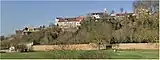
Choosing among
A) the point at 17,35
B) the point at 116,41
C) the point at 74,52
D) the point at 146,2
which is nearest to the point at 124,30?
the point at 116,41

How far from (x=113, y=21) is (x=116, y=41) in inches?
194

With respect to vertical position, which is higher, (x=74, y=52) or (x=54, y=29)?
(x=74, y=52)

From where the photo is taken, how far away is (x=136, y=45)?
124ft

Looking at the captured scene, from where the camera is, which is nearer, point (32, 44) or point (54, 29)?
point (32, 44)

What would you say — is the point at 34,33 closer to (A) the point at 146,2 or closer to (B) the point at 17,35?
(B) the point at 17,35

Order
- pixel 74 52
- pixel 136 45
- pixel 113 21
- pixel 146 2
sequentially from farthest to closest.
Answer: pixel 113 21, pixel 146 2, pixel 136 45, pixel 74 52

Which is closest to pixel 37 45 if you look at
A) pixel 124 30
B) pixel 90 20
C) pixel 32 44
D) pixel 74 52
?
pixel 32 44

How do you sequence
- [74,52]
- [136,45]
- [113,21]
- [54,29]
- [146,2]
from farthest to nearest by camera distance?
[54,29], [113,21], [146,2], [136,45], [74,52]

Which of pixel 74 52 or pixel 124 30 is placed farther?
pixel 124 30

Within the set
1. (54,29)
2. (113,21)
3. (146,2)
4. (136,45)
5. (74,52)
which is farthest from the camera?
(54,29)

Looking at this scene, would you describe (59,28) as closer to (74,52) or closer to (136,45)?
(136,45)

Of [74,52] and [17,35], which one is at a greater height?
[74,52]

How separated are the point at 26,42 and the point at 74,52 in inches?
1299

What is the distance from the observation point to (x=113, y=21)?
43.9m
